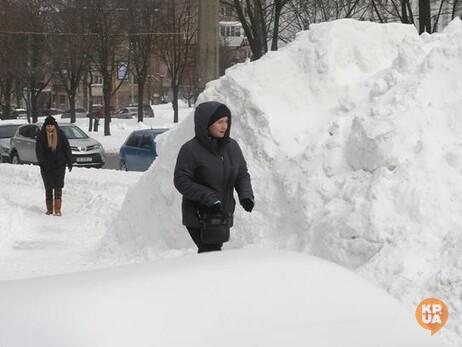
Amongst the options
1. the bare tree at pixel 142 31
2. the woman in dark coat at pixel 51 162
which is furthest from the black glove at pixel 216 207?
the bare tree at pixel 142 31

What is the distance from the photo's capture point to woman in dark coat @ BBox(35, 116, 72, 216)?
12.3 metres

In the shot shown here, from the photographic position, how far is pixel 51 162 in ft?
40.4

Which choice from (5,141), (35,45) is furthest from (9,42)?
(5,141)

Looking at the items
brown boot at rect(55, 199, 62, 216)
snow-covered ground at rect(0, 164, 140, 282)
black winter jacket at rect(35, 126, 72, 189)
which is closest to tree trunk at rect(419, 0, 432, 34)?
snow-covered ground at rect(0, 164, 140, 282)

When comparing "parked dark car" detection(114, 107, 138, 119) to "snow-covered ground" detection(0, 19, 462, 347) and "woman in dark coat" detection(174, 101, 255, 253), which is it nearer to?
"snow-covered ground" detection(0, 19, 462, 347)

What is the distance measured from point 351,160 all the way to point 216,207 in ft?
7.86

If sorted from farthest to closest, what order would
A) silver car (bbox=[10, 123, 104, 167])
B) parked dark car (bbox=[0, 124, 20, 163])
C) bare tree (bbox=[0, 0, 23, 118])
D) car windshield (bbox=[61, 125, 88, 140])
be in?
1. bare tree (bbox=[0, 0, 23, 118])
2. parked dark car (bbox=[0, 124, 20, 163])
3. car windshield (bbox=[61, 125, 88, 140])
4. silver car (bbox=[10, 123, 104, 167])

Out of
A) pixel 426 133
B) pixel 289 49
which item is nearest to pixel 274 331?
pixel 426 133

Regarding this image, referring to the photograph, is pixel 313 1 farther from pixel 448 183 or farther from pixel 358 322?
pixel 358 322

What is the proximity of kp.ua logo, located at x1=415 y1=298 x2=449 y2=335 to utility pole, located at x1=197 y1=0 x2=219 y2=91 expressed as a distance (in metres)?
7.53

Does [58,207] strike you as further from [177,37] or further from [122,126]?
[177,37]

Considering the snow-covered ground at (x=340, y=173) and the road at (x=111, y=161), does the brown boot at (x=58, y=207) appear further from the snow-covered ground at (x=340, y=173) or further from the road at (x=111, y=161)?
the road at (x=111, y=161)

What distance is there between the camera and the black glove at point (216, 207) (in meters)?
5.14

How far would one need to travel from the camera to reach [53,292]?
2.37 meters
